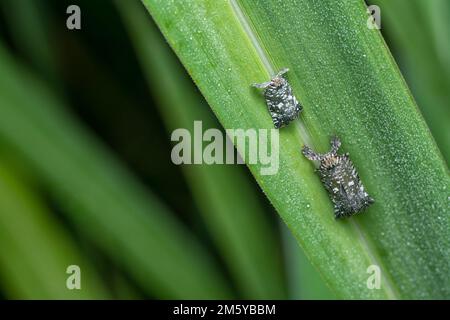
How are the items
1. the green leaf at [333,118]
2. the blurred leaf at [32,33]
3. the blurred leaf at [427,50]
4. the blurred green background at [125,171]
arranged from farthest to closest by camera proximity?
the blurred leaf at [32,33]
the blurred green background at [125,171]
the blurred leaf at [427,50]
the green leaf at [333,118]

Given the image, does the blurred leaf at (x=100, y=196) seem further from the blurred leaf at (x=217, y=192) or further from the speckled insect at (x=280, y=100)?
the speckled insect at (x=280, y=100)

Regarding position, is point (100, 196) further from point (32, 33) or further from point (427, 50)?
point (427, 50)

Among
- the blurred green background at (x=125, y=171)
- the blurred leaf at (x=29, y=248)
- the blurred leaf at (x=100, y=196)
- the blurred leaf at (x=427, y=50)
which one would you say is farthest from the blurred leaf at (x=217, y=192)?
the blurred leaf at (x=427, y=50)

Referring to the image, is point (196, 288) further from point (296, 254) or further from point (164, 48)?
point (164, 48)

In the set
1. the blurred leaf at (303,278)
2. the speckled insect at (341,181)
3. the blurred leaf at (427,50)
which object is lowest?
the blurred leaf at (303,278)
